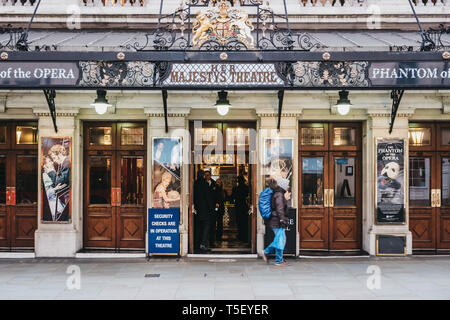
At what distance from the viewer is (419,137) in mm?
11016

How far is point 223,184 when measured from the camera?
13.2m

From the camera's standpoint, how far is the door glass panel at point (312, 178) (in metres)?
11.0

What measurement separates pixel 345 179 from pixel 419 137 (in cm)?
217

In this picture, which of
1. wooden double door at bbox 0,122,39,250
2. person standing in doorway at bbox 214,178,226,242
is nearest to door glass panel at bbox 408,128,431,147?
person standing in doorway at bbox 214,178,226,242

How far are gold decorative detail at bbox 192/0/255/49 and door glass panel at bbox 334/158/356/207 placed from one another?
427 centimetres

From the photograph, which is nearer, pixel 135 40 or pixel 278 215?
pixel 278 215

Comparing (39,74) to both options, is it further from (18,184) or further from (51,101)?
(18,184)

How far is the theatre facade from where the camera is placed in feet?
34.0

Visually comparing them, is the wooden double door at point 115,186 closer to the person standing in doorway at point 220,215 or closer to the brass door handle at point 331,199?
the person standing in doorway at point 220,215

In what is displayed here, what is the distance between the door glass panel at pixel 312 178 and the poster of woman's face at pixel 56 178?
5.83 metres

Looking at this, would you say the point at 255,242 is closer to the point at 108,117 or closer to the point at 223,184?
the point at 223,184

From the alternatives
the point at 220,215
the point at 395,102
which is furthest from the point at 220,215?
the point at 395,102

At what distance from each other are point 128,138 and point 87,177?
56.8 inches
